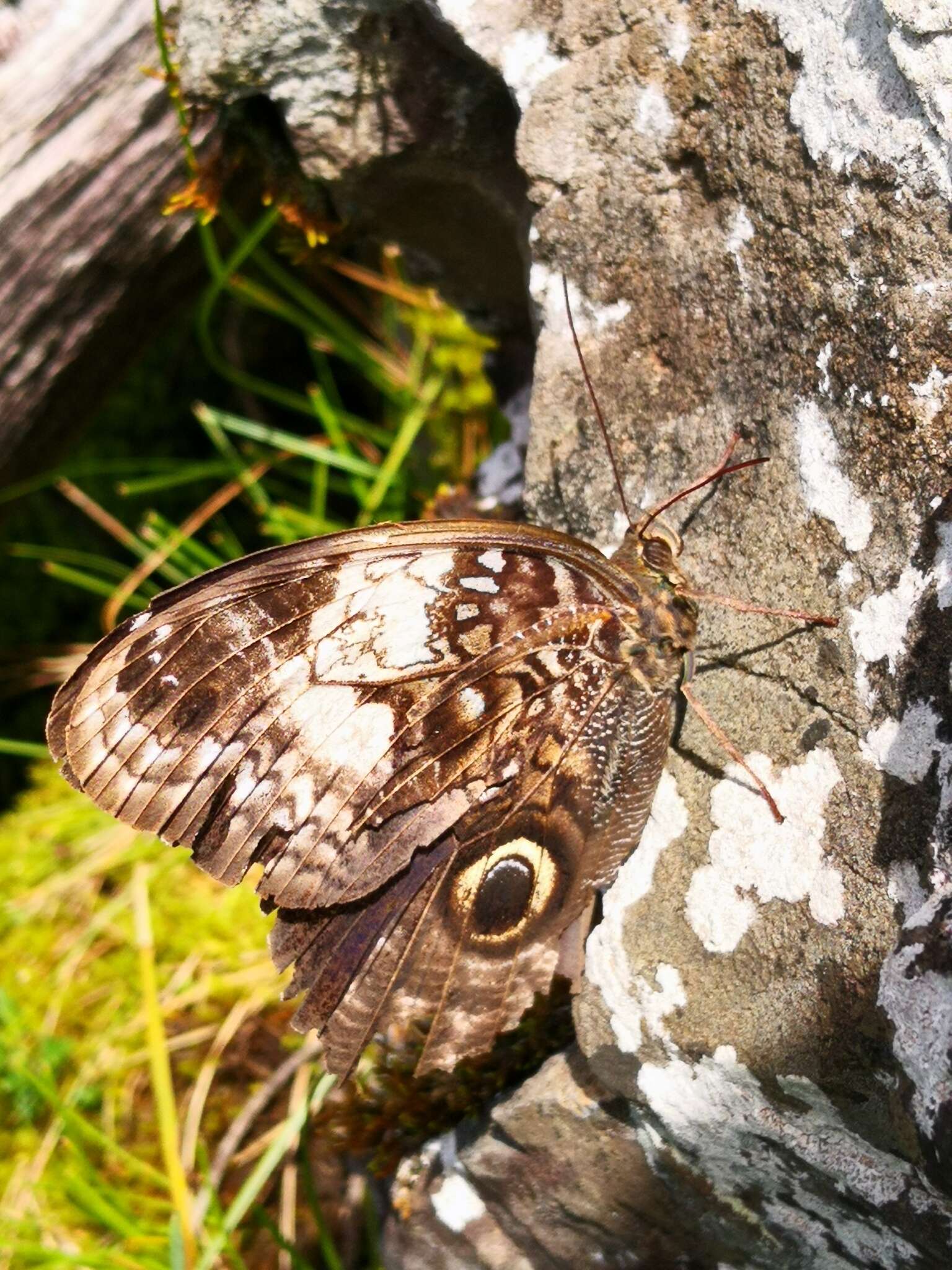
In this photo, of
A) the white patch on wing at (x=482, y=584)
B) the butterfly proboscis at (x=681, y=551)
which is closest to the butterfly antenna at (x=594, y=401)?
the butterfly proboscis at (x=681, y=551)

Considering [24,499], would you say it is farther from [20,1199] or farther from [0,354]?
[20,1199]

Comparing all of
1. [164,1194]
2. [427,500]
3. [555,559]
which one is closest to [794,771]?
[555,559]

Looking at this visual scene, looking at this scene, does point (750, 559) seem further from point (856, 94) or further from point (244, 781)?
point (244, 781)

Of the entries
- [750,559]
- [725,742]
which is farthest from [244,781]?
[750,559]

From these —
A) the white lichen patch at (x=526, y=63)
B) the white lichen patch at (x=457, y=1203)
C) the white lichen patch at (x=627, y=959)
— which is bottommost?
the white lichen patch at (x=457, y=1203)

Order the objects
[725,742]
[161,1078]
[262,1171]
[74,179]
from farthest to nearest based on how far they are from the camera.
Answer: [74,179]
[161,1078]
[262,1171]
[725,742]

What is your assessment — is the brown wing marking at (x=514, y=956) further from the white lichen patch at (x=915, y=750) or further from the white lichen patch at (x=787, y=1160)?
the white lichen patch at (x=915, y=750)

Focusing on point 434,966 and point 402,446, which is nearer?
point 434,966
